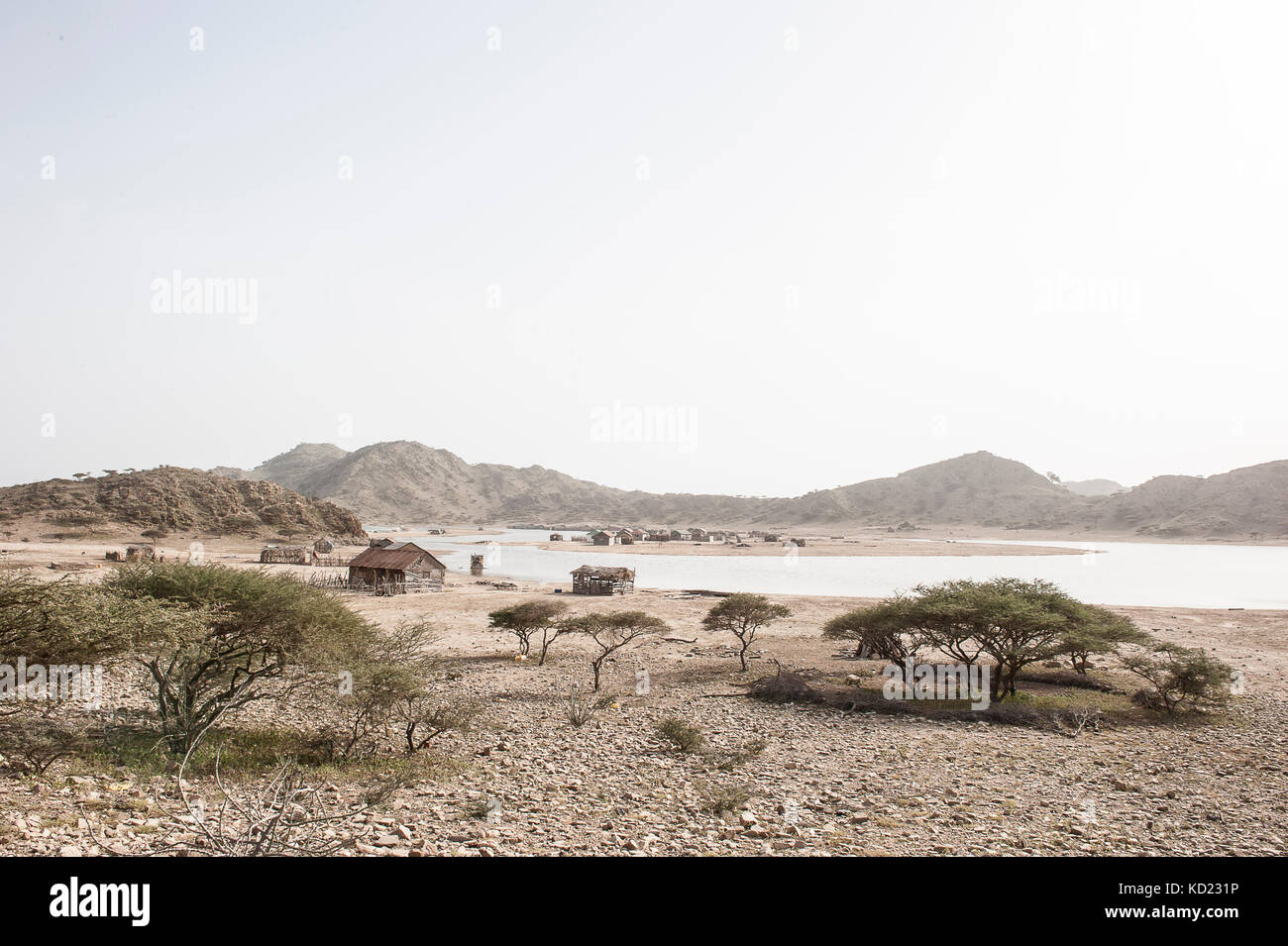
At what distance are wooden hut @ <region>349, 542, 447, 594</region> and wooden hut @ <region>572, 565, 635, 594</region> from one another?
10403 millimetres

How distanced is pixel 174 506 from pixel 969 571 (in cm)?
10161

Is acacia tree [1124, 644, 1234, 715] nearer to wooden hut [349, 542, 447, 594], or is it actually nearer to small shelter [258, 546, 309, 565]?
wooden hut [349, 542, 447, 594]

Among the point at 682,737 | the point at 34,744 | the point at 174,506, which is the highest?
the point at 174,506

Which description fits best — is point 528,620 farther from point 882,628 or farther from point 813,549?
point 813,549

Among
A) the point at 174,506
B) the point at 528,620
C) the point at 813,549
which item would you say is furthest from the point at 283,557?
the point at 813,549

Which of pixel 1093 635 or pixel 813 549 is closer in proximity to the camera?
pixel 1093 635

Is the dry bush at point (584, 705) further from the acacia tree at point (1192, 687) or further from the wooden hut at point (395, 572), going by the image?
the wooden hut at point (395, 572)

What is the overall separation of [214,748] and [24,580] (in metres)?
4.73

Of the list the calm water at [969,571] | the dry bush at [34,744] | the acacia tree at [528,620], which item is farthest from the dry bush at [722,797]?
the calm water at [969,571]

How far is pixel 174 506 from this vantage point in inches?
3435
